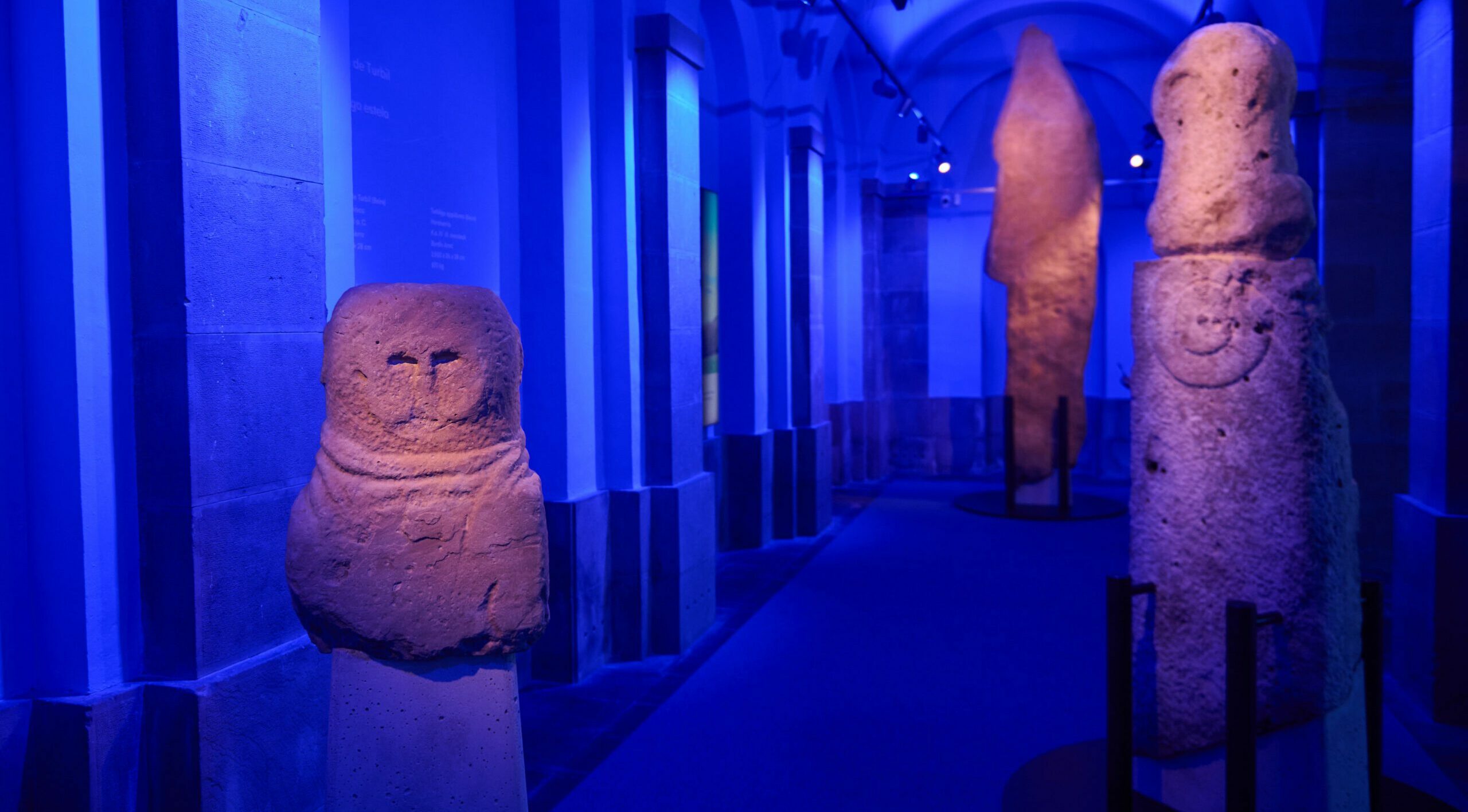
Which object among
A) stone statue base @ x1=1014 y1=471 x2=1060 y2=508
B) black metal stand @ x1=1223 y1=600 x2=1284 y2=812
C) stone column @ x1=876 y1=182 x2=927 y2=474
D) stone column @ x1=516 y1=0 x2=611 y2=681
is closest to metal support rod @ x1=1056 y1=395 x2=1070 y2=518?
stone statue base @ x1=1014 y1=471 x2=1060 y2=508

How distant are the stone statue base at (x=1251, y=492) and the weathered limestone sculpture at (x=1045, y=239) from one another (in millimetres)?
6316

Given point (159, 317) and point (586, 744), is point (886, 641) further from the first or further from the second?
point (159, 317)

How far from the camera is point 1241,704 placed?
9.61 feet

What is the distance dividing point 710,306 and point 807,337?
1.15 meters

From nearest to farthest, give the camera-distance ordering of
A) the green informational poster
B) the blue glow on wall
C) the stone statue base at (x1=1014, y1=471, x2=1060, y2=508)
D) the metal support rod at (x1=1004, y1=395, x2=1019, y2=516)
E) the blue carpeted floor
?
the blue carpeted floor, the blue glow on wall, the green informational poster, the metal support rod at (x1=1004, y1=395, x2=1019, y2=516), the stone statue base at (x1=1014, y1=471, x2=1060, y2=508)

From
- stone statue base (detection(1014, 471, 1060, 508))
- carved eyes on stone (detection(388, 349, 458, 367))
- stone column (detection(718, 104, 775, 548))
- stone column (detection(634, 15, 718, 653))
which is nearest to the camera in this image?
carved eyes on stone (detection(388, 349, 458, 367))

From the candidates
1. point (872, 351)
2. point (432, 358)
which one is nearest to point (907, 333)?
point (872, 351)

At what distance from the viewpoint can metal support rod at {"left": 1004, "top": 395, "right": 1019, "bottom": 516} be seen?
966 centimetres

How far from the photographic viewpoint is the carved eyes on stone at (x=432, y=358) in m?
2.59

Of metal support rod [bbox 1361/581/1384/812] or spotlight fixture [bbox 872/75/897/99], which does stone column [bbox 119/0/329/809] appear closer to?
metal support rod [bbox 1361/581/1384/812]

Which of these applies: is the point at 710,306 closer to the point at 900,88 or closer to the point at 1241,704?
the point at 900,88

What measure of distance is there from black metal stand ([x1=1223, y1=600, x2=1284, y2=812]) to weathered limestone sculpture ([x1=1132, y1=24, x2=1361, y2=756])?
22 cm

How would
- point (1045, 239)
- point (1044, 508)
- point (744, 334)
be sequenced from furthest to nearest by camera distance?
point (1044, 508) < point (1045, 239) < point (744, 334)

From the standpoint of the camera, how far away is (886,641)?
19.9ft
